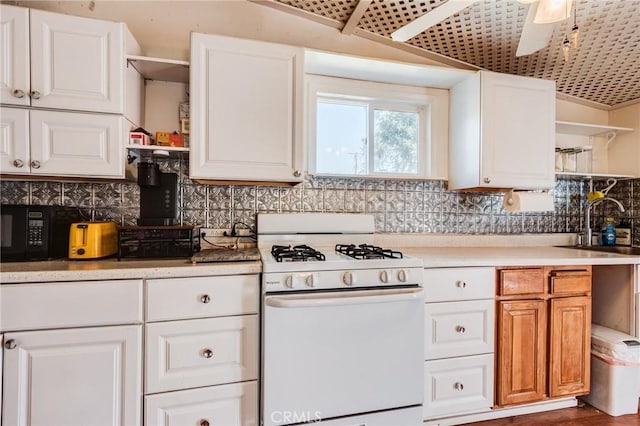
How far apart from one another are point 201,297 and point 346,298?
0.64 m

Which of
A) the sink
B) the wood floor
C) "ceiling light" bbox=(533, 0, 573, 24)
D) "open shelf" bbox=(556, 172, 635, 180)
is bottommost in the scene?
the wood floor

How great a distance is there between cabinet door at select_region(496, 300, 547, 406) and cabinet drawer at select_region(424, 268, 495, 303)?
0.45ft

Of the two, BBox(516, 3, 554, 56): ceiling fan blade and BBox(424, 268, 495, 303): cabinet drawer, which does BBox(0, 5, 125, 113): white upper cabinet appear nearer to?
BBox(424, 268, 495, 303): cabinet drawer

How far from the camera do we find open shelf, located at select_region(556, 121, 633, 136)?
7.84ft

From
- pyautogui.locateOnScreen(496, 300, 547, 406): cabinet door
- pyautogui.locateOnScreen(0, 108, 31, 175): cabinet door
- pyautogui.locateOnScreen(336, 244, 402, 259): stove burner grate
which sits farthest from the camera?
pyautogui.locateOnScreen(496, 300, 547, 406): cabinet door

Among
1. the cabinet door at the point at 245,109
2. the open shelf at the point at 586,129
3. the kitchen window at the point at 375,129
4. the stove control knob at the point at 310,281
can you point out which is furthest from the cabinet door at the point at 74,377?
the open shelf at the point at 586,129

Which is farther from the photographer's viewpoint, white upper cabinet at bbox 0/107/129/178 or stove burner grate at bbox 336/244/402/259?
stove burner grate at bbox 336/244/402/259

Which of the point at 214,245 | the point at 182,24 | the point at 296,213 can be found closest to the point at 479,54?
the point at 296,213

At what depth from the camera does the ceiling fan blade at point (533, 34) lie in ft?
4.64

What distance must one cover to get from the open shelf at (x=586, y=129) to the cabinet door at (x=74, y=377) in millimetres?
3036

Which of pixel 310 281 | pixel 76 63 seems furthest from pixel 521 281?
pixel 76 63

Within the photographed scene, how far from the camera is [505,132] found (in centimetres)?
208

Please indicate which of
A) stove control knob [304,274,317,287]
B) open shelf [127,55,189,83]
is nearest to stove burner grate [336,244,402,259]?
stove control knob [304,274,317,287]

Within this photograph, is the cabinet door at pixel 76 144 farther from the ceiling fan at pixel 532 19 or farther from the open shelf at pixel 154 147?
the ceiling fan at pixel 532 19
